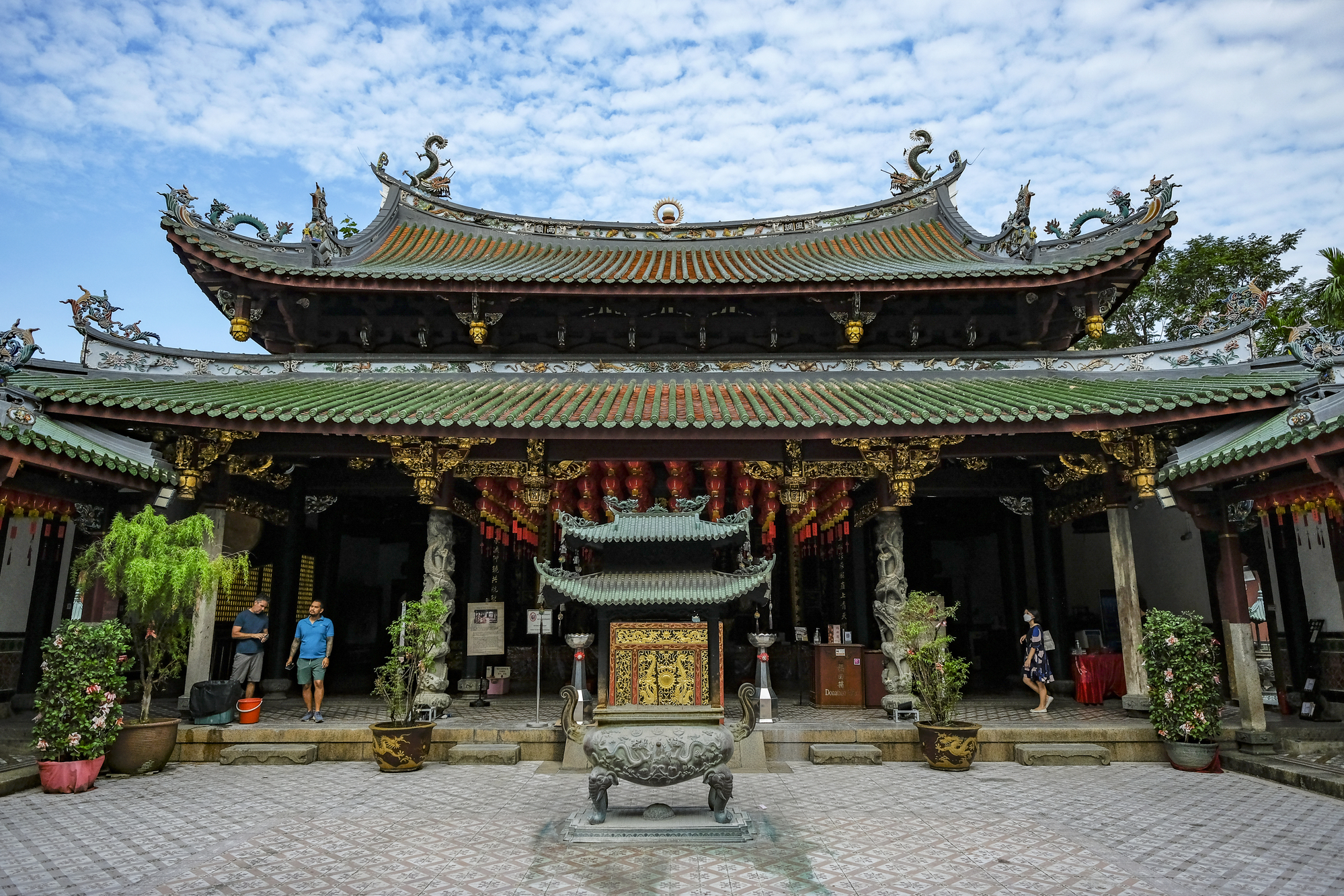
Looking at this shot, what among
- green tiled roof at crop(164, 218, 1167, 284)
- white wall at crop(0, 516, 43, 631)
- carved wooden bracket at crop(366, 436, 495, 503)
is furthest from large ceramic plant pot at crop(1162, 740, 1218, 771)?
white wall at crop(0, 516, 43, 631)

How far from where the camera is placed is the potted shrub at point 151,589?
796cm

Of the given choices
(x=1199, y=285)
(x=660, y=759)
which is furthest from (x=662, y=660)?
(x=1199, y=285)

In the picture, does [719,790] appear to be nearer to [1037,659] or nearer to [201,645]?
[1037,659]

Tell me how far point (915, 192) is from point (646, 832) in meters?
13.9

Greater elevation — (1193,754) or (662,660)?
(662,660)

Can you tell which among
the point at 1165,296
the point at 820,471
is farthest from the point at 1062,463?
the point at 1165,296

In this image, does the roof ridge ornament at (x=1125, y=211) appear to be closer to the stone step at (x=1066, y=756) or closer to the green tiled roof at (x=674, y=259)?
the green tiled roof at (x=674, y=259)

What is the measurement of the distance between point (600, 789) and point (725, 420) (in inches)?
194

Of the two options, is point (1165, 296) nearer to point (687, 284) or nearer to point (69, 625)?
point (687, 284)

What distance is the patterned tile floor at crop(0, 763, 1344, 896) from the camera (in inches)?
189

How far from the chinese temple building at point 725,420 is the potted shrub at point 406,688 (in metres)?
1.39

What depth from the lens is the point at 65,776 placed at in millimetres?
7207

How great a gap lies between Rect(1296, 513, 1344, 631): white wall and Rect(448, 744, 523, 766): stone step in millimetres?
11550

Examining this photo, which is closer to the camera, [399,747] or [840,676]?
[399,747]
